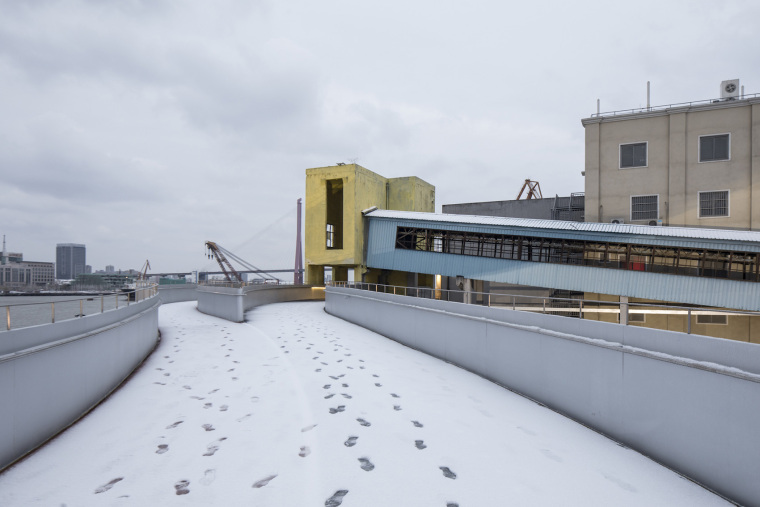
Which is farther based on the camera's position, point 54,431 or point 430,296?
point 430,296

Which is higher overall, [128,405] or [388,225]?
[388,225]

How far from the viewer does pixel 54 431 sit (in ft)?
23.1

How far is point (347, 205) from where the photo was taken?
107 ft

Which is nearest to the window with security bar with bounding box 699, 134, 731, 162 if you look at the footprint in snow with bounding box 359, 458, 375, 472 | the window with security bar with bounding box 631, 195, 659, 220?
the window with security bar with bounding box 631, 195, 659, 220

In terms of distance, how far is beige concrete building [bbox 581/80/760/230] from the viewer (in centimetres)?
2233

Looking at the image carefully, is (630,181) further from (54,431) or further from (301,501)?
(54,431)

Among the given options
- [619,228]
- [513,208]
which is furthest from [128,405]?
[513,208]

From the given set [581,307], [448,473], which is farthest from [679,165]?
[448,473]

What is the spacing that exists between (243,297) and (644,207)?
2790 cm

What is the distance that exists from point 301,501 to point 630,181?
93.6 feet


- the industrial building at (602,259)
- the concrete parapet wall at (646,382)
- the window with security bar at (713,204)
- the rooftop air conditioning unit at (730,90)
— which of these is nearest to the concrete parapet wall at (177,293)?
the industrial building at (602,259)

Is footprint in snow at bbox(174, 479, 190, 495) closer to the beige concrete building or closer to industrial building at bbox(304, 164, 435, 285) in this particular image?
industrial building at bbox(304, 164, 435, 285)

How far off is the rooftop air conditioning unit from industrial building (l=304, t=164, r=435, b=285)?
81.4ft

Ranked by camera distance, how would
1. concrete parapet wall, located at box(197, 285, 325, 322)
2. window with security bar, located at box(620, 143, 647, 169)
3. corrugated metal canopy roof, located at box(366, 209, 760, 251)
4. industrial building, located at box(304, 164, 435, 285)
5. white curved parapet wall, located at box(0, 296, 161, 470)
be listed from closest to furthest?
white curved parapet wall, located at box(0, 296, 161, 470), corrugated metal canopy roof, located at box(366, 209, 760, 251), concrete parapet wall, located at box(197, 285, 325, 322), window with security bar, located at box(620, 143, 647, 169), industrial building, located at box(304, 164, 435, 285)
